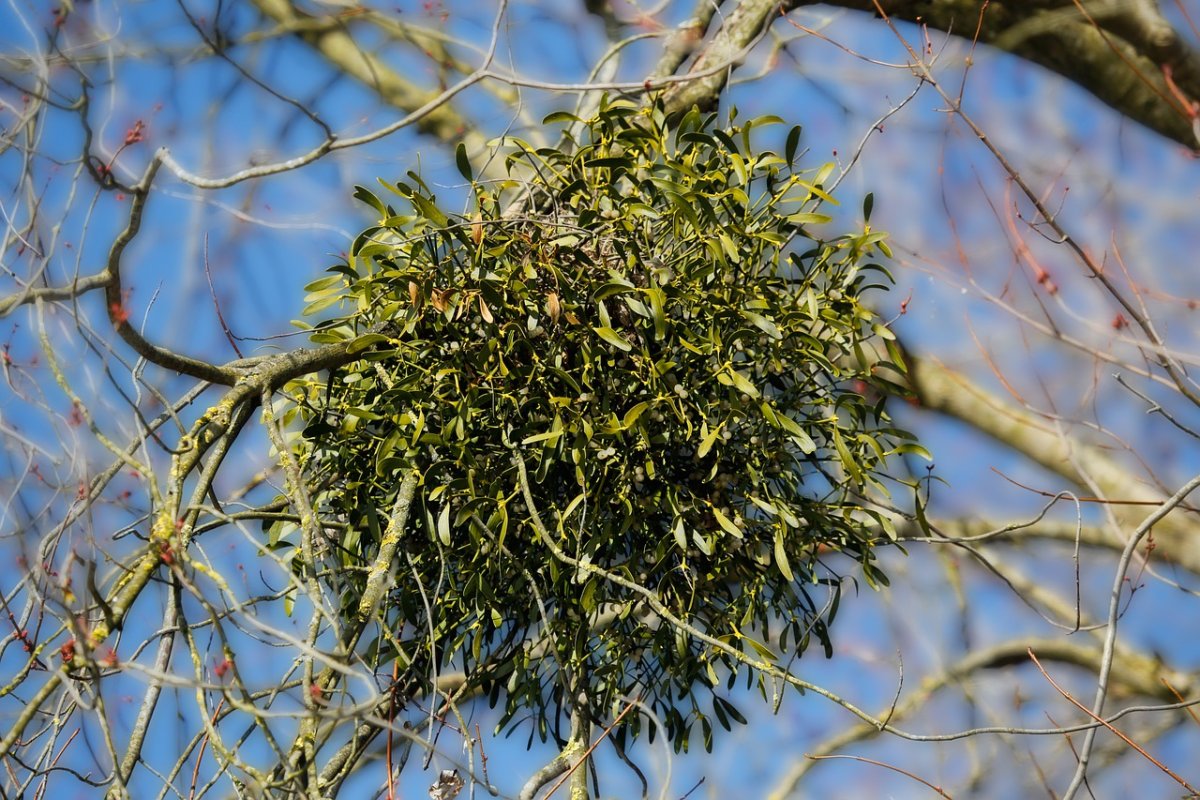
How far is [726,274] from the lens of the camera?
164 cm

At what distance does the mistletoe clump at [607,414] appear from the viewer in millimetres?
1585

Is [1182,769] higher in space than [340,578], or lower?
higher

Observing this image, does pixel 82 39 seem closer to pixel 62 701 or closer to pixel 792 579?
pixel 62 701

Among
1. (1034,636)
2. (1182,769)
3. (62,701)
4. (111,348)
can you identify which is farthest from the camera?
(1182,769)

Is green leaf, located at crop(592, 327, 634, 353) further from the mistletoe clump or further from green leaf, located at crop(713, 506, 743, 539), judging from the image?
green leaf, located at crop(713, 506, 743, 539)

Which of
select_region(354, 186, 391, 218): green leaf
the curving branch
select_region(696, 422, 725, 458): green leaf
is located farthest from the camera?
the curving branch

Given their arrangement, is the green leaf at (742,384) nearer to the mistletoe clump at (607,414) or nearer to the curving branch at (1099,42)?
the mistletoe clump at (607,414)

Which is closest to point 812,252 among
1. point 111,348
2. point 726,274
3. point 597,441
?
point 726,274

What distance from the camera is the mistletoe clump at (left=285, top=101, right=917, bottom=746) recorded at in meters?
1.58

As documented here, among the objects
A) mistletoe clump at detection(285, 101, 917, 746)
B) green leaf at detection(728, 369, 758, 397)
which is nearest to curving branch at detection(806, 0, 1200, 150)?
mistletoe clump at detection(285, 101, 917, 746)

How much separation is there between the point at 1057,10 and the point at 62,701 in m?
2.52

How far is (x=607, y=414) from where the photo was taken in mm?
1597

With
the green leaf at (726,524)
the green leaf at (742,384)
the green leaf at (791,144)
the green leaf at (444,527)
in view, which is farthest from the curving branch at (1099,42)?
the green leaf at (444,527)

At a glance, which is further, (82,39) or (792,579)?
(82,39)
